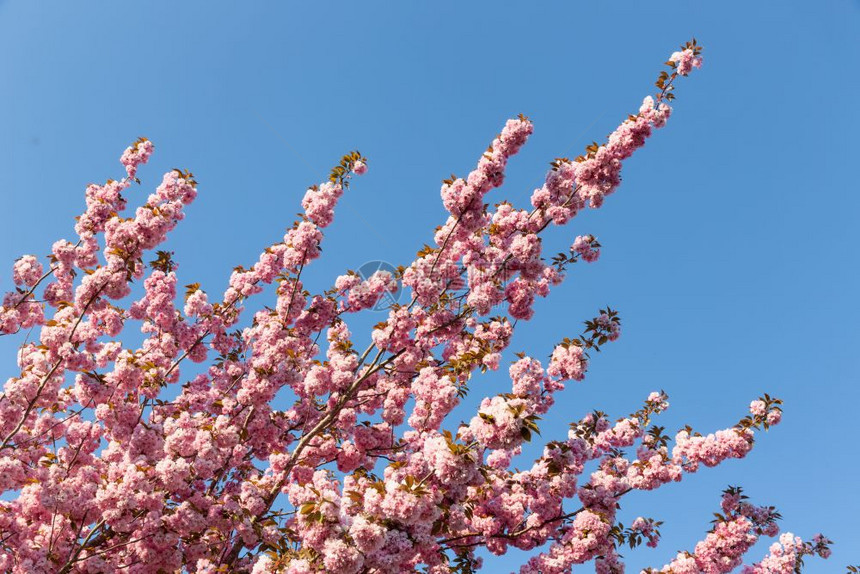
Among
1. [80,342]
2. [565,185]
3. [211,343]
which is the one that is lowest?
[80,342]

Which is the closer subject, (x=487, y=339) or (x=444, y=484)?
(x=444, y=484)

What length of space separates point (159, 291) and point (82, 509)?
11.5ft

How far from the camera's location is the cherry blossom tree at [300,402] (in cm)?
809

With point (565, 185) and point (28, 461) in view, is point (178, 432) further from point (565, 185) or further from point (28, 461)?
point (565, 185)

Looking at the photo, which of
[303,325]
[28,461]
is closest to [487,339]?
[303,325]

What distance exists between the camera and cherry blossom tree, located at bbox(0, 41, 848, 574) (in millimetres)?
8086

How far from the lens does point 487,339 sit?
9969mm

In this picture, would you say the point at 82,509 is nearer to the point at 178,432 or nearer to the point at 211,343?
the point at 178,432

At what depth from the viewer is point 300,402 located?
34.9 ft

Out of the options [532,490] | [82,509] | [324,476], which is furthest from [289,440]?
[532,490]

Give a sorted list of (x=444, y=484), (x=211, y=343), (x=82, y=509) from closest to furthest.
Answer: (x=444, y=484) < (x=82, y=509) < (x=211, y=343)

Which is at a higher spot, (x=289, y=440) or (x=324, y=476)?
(x=289, y=440)

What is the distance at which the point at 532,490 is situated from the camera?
8.88 metres

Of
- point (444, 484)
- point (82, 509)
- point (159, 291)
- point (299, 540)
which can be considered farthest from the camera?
point (159, 291)
